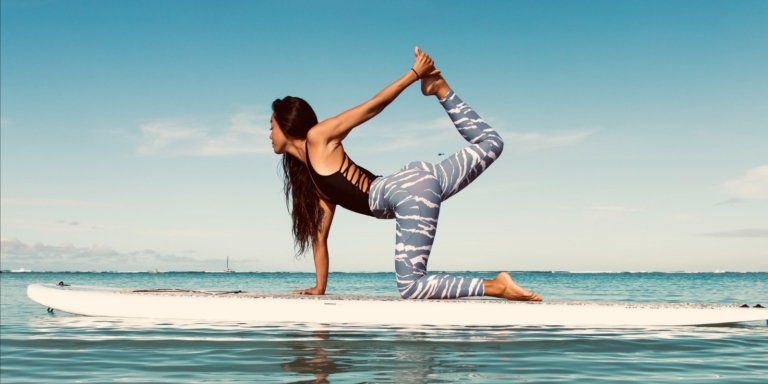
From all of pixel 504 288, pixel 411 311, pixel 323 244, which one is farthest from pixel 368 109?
pixel 504 288

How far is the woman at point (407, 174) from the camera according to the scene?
279 inches

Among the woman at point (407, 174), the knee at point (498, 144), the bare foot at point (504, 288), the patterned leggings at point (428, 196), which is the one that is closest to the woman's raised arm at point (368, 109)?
the woman at point (407, 174)

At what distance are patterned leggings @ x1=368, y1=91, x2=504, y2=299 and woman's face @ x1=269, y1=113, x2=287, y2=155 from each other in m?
1.05

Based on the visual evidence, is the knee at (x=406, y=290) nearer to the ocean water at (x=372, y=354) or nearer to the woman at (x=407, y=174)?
the woman at (x=407, y=174)

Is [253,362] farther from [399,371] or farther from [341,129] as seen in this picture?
[341,129]

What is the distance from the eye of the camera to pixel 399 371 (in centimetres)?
435

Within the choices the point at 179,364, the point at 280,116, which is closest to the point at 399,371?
the point at 179,364

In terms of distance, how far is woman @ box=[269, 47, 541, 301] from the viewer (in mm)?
7098

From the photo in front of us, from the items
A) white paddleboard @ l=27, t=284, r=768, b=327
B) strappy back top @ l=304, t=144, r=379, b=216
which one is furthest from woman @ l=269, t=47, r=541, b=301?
white paddleboard @ l=27, t=284, r=768, b=327

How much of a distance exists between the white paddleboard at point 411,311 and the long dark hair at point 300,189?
0.71 metres

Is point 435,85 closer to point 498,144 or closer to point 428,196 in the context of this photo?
point 498,144

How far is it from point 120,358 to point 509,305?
12.5 feet

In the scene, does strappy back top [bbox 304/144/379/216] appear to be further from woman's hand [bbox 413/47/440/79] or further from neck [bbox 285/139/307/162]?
woman's hand [bbox 413/47/440/79]

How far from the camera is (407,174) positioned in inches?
284
